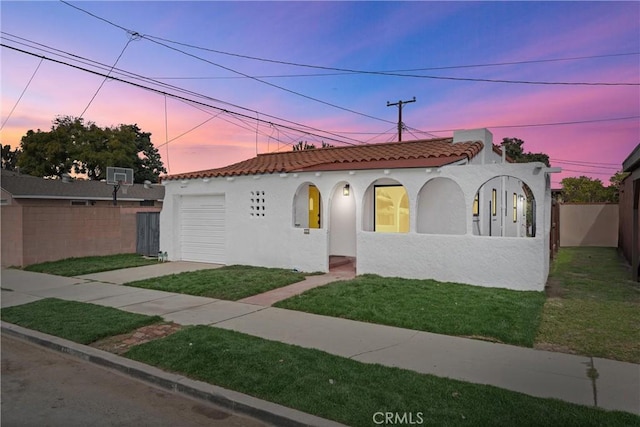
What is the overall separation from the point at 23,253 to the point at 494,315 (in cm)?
1430

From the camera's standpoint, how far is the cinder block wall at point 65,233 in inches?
554

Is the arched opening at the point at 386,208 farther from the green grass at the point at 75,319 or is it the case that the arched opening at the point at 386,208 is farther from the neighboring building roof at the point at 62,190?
the neighboring building roof at the point at 62,190

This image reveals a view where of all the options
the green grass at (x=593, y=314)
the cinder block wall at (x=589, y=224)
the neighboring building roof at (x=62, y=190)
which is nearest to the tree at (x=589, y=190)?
the cinder block wall at (x=589, y=224)

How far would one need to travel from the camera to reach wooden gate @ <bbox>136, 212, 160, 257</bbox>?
53.7 ft

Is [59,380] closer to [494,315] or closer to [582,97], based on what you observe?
[494,315]

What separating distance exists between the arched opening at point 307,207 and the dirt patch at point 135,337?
6167 millimetres

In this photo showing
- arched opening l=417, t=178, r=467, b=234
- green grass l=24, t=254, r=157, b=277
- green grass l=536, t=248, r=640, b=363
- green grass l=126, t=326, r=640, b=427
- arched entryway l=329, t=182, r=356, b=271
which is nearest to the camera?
green grass l=126, t=326, r=640, b=427

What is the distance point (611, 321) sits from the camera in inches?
265

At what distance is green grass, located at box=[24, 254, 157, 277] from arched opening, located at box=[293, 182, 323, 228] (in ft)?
17.7

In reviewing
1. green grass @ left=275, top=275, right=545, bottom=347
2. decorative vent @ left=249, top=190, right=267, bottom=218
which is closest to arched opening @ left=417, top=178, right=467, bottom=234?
green grass @ left=275, top=275, right=545, bottom=347

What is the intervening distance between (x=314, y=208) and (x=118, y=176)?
1235 cm

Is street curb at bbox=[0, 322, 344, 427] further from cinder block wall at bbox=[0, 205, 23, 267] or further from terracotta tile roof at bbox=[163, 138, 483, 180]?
cinder block wall at bbox=[0, 205, 23, 267]

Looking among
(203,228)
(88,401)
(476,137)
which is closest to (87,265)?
(203,228)

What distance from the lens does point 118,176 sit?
840 inches
